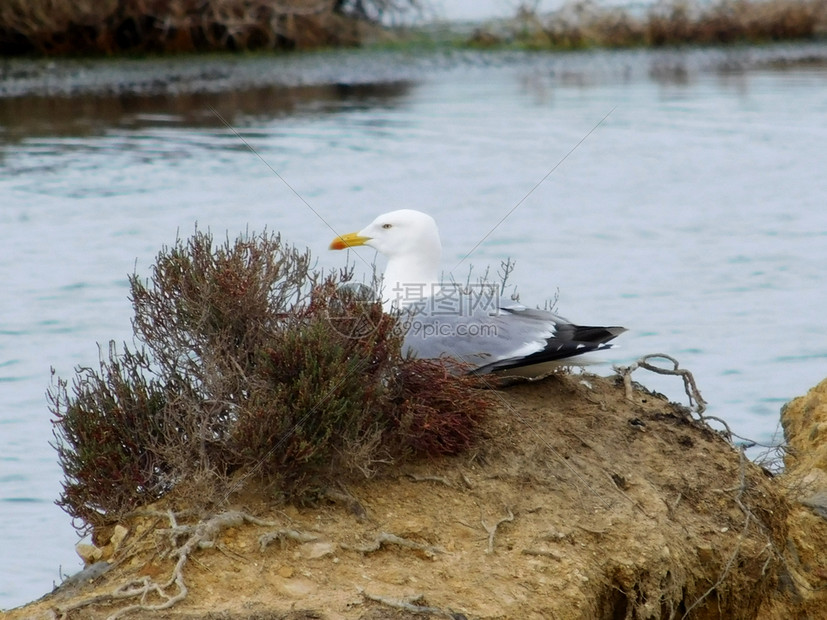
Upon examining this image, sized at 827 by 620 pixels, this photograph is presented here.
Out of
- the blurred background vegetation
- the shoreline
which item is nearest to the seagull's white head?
the shoreline

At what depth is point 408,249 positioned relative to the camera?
234 inches

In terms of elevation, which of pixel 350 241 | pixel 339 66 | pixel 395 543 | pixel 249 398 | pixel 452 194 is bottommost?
pixel 452 194

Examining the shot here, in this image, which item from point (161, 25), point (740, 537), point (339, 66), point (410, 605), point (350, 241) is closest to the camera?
point (410, 605)

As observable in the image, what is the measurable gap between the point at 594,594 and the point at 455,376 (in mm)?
1147

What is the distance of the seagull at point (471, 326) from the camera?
17.6 feet

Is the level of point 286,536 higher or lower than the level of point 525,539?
higher

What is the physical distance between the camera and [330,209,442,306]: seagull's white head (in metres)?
5.91

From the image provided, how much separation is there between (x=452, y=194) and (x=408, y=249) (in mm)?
9277

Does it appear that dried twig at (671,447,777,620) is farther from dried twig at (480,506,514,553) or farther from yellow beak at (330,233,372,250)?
yellow beak at (330,233,372,250)

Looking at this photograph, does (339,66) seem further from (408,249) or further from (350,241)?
(408,249)

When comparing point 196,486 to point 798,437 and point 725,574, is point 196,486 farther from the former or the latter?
point 798,437

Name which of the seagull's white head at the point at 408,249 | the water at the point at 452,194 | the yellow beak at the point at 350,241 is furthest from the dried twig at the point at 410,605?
the water at the point at 452,194

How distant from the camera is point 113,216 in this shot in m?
14.0

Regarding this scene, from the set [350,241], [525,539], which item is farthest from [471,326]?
[525,539]
